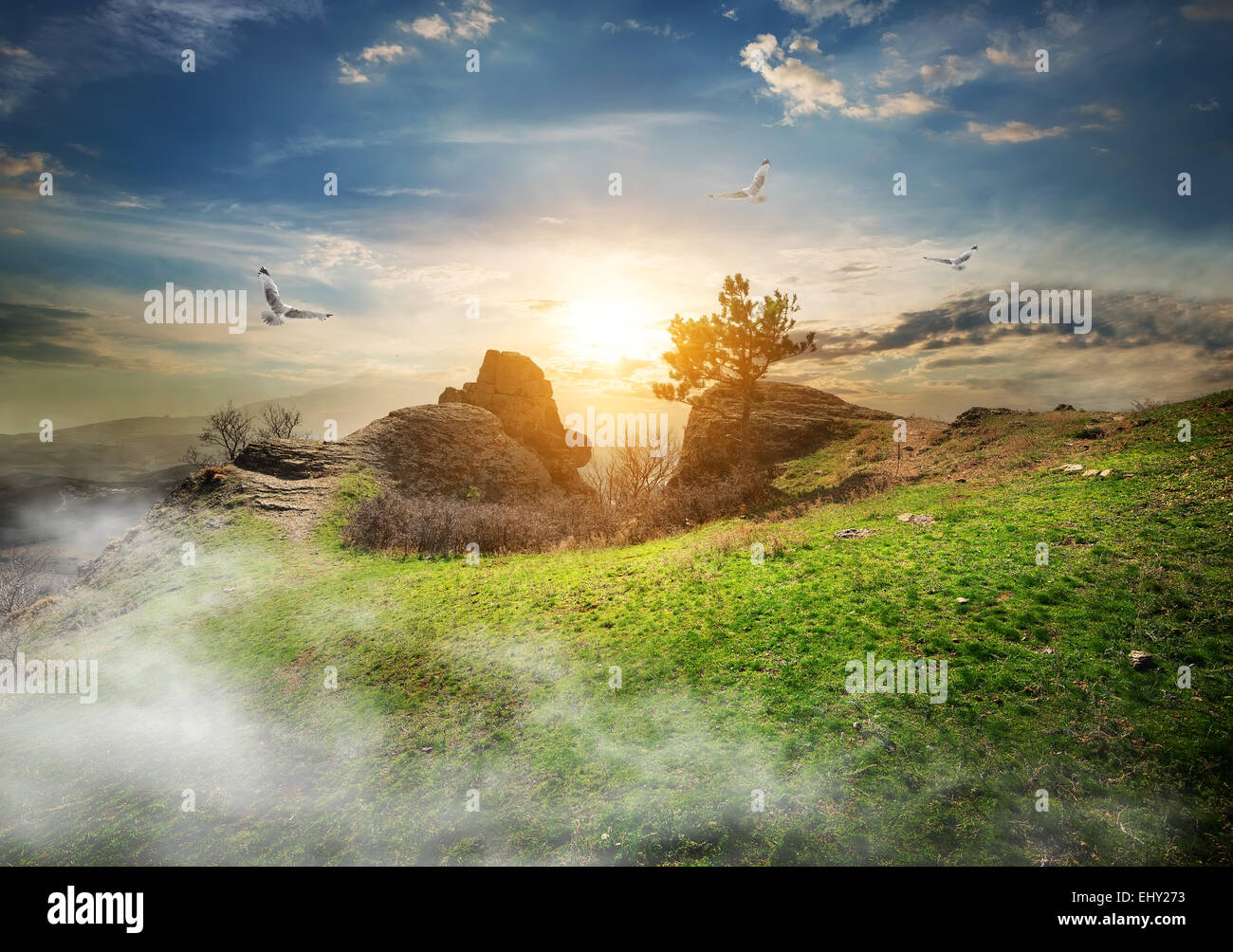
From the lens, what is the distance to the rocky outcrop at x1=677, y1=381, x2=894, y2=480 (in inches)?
1499

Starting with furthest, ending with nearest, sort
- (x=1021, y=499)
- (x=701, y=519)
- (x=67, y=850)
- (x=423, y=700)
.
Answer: (x=701, y=519), (x=1021, y=499), (x=423, y=700), (x=67, y=850)

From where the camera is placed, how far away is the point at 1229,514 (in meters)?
11.3

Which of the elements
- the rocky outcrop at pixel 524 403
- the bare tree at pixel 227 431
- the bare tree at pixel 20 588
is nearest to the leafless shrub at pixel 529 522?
the bare tree at pixel 20 588

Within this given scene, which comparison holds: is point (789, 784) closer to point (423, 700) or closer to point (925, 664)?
point (925, 664)

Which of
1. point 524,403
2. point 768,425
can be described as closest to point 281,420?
point 524,403

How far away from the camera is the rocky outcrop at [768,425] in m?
38.1

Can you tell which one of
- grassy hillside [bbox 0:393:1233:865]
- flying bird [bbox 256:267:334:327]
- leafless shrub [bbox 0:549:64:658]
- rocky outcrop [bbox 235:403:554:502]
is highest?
flying bird [bbox 256:267:334:327]

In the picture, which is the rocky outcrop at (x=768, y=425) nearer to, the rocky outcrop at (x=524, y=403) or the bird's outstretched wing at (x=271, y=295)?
the rocky outcrop at (x=524, y=403)

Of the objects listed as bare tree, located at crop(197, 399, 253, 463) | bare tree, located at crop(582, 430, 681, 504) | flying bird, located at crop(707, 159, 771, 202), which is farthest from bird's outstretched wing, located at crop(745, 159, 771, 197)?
bare tree, located at crop(197, 399, 253, 463)

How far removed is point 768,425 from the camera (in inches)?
1599

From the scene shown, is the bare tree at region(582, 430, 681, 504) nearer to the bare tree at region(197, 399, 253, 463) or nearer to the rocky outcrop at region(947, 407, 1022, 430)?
the rocky outcrop at region(947, 407, 1022, 430)

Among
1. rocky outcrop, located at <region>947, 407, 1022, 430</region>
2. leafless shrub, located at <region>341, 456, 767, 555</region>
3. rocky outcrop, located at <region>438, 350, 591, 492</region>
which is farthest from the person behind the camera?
rocky outcrop, located at <region>438, 350, 591, 492</region>

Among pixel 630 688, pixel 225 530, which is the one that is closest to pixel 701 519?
pixel 630 688
